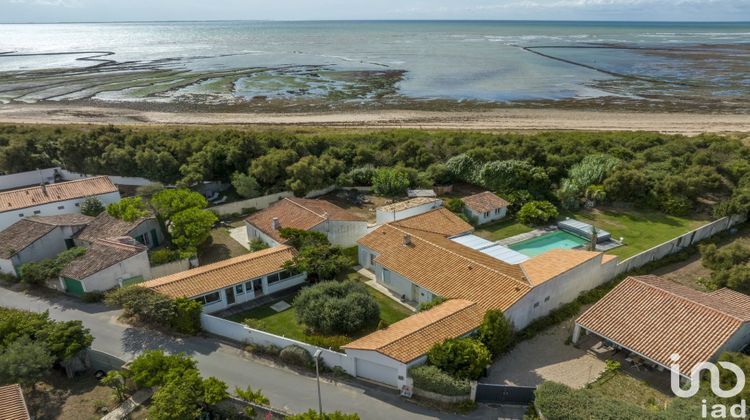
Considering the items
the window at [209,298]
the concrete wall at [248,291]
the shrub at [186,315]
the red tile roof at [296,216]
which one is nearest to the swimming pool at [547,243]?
the red tile roof at [296,216]

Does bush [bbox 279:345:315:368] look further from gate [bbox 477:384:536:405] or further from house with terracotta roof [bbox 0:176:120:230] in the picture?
house with terracotta roof [bbox 0:176:120:230]

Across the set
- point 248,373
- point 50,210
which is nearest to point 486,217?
point 248,373

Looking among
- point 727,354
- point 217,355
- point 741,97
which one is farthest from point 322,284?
point 741,97

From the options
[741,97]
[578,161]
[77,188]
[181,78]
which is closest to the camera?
[77,188]

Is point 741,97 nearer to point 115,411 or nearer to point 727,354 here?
point 727,354

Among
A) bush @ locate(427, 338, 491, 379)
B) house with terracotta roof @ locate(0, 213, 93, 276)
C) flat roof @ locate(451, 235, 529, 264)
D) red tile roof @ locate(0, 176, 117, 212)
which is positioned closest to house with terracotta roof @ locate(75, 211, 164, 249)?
house with terracotta roof @ locate(0, 213, 93, 276)

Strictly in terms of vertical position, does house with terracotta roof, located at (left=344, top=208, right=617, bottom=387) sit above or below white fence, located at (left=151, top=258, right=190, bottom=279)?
above

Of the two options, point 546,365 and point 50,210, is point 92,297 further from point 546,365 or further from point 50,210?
point 546,365
